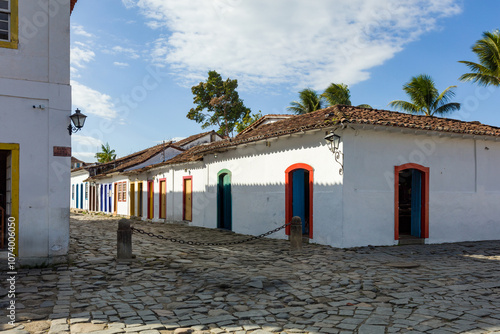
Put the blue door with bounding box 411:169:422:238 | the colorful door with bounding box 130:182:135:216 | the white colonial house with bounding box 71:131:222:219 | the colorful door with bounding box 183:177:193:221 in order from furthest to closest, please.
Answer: the colorful door with bounding box 130:182:135:216 → the white colonial house with bounding box 71:131:222:219 → the colorful door with bounding box 183:177:193:221 → the blue door with bounding box 411:169:422:238

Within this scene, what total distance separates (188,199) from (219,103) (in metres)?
20.1

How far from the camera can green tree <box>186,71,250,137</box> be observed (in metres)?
38.4

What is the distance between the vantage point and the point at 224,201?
16.8 metres

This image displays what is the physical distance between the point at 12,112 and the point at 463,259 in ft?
33.6

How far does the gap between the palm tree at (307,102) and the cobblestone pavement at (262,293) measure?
24.7m

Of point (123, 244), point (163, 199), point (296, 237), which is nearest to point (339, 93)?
point (163, 199)

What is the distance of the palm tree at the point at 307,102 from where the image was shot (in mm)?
33906

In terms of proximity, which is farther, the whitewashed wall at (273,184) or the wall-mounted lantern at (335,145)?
the whitewashed wall at (273,184)

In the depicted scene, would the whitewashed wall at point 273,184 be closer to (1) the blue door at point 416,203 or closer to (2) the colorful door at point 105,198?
(1) the blue door at point 416,203

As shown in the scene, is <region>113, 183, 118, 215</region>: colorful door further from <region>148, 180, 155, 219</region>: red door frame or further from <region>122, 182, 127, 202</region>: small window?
<region>148, 180, 155, 219</region>: red door frame

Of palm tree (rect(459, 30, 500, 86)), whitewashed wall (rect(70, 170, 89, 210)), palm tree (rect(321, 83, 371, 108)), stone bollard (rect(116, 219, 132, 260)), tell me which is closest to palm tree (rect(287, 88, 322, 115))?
palm tree (rect(321, 83, 371, 108))

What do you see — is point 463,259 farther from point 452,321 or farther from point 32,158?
point 32,158

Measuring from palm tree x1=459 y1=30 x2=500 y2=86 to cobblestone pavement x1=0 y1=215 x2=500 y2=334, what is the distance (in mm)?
14662

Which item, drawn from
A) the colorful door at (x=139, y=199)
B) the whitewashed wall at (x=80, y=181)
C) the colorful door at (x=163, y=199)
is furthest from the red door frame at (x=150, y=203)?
the whitewashed wall at (x=80, y=181)
